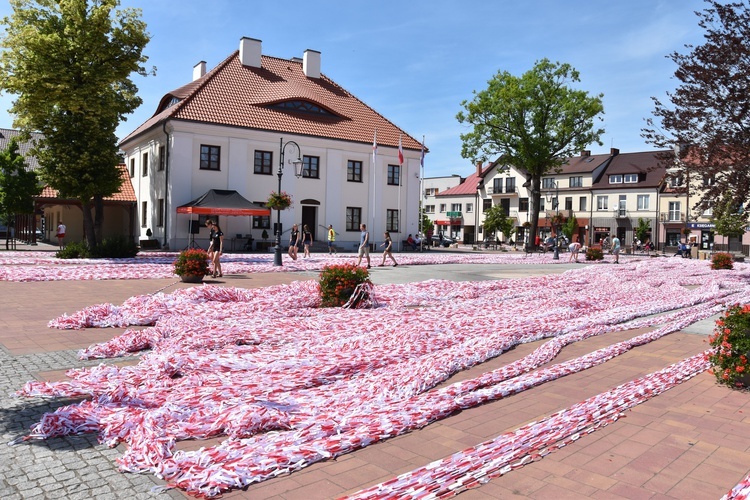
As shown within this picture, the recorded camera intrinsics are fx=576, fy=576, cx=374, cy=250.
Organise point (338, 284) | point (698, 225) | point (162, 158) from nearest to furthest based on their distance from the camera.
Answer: point (338, 284), point (162, 158), point (698, 225)

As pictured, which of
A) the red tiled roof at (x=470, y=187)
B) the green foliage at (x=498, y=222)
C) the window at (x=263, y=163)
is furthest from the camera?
the red tiled roof at (x=470, y=187)

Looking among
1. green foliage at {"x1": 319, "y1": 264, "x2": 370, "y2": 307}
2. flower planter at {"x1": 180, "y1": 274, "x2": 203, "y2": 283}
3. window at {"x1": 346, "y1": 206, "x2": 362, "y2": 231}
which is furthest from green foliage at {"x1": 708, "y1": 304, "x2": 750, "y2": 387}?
window at {"x1": 346, "y1": 206, "x2": 362, "y2": 231}

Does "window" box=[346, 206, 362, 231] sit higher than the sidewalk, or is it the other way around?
"window" box=[346, 206, 362, 231]

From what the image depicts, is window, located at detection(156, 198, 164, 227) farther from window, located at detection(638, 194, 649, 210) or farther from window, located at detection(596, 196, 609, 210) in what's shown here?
window, located at detection(638, 194, 649, 210)

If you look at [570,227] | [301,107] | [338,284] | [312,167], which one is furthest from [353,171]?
[570,227]

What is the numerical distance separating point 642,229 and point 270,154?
47361 mm

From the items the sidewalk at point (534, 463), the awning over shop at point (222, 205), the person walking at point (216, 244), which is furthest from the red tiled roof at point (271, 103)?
the sidewalk at point (534, 463)

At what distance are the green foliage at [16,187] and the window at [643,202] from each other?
6211cm

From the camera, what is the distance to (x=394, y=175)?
144 feet

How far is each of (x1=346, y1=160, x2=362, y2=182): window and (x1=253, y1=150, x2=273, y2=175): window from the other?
596 cm

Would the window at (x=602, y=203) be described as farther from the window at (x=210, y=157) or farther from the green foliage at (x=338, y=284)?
the green foliage at (x=338, y=284)

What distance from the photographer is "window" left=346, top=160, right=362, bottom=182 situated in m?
41.8

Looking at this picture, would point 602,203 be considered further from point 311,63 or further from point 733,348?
point 733,348

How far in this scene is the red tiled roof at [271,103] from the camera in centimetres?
3688
